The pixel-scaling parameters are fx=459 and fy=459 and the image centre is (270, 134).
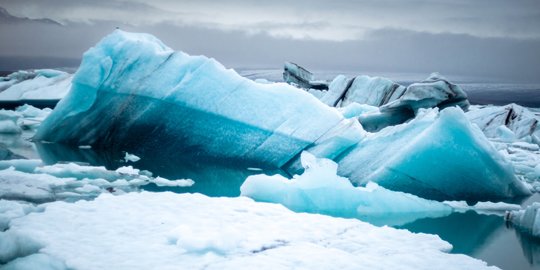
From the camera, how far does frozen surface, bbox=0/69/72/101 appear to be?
19.2 m

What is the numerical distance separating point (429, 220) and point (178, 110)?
4541 mm

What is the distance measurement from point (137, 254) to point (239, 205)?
1621 mm

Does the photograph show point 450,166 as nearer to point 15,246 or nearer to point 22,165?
point 15,246

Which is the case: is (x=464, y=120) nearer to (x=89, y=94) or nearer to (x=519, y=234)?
(x=519, y=234)

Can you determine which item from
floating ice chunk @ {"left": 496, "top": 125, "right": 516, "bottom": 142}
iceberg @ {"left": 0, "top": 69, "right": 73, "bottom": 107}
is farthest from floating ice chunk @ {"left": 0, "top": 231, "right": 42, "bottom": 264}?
iceberg @ {"left": 0, "top": 69, "right": 73, "bottom": 107}

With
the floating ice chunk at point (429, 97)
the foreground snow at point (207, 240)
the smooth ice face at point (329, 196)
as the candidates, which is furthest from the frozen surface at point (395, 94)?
the foreground snow at point (207, 240)

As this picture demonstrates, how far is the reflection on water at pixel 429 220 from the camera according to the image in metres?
3.69

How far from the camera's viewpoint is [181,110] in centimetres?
766

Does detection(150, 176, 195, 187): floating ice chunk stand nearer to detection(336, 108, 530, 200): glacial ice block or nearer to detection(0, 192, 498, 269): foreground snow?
detection(0, 192, 498, 269): foreground snow

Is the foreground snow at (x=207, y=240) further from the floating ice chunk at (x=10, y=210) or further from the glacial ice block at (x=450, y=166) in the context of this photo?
A: the glacial ice block at (x=450, y=166)

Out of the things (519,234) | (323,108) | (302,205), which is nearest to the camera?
(519,234)

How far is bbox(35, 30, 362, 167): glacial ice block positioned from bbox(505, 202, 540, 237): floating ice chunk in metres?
2.74

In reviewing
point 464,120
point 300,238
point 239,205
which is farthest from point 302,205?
point 464,120

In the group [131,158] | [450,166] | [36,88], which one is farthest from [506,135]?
[36,88]
